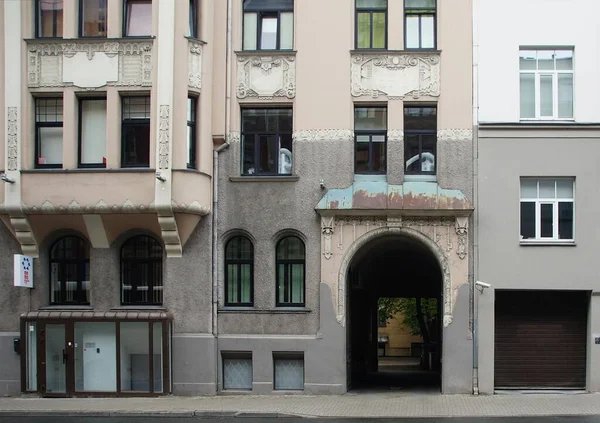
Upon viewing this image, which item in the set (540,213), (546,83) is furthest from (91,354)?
(546,83)

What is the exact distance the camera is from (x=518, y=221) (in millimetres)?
22953

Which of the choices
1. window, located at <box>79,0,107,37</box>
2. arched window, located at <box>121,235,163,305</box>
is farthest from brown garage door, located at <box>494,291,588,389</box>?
window, located at <box>79,0,107,37</box>

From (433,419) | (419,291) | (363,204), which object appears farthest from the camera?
(419,291)

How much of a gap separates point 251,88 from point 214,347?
22.2ft

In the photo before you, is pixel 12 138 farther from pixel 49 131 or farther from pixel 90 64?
pixel 90 64

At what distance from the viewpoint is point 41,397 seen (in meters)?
23.1

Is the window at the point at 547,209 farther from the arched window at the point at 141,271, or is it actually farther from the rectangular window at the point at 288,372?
the arched window at the point at 141,271

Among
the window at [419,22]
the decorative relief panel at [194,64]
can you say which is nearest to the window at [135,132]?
the decorative relief panel at [194,64]

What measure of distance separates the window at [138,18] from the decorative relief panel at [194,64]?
3.77ft

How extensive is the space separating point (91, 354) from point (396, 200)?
873cm

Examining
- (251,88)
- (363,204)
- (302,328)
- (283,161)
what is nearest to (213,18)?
(251,88)

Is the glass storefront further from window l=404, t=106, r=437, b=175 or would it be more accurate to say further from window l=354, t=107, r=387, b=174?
window l=404, t=106, r=437, b=175

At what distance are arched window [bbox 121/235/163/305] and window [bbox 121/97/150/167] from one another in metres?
2.12

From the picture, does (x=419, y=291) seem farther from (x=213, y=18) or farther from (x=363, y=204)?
(x=213, y=18)
